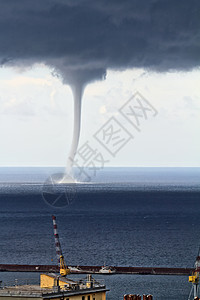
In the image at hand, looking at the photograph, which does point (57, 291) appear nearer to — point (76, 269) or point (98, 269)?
point (76, 269)

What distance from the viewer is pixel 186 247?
150250 mm

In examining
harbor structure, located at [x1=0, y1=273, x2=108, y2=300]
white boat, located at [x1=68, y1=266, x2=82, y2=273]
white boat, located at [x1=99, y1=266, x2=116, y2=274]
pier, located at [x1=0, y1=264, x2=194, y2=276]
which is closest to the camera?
harbor structure, located at [x1=0, y1=273, x2=108, y2=300]

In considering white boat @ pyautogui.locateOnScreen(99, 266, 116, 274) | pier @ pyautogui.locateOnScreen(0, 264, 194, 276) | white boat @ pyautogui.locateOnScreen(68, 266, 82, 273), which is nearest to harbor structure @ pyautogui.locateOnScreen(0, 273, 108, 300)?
white boat @ pyautogui.locateOnScreen(99, 266, 116, 274)

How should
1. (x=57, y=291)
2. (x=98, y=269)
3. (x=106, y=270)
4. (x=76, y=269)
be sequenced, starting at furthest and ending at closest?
(x=98, y=269), (x=76, y=269), (x=106, y=270), (x=57, y=291)

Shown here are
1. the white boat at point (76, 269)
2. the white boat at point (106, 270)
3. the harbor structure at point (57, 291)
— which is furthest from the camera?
the white boat at point (76, 269)

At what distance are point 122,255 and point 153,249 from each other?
40.2 feet

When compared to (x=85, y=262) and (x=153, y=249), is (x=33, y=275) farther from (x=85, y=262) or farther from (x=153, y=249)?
(x=153, y=249)

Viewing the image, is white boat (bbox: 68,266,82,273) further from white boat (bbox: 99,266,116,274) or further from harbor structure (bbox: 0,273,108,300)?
harbor structure (bbox: 0,273,108,300)

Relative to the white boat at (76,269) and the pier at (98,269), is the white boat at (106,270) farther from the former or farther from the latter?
the white boat at (76,269)

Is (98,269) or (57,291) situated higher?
(98,269)

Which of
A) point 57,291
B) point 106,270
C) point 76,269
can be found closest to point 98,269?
point 106,270

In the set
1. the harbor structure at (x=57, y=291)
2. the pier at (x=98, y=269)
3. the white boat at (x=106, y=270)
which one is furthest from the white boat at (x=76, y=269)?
the harbor structure at (x=57, y=291)

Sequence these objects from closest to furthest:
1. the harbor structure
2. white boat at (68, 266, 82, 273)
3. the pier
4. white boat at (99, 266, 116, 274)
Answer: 1. the harbor structure
2. white boat at (99, 266, 116, 274)
3. the pier
4. white boat at (68, 266, 82, 273)

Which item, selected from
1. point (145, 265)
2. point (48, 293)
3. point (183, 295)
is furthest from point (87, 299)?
point (145, 265)
